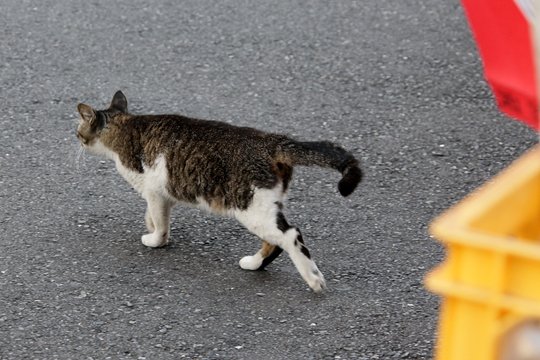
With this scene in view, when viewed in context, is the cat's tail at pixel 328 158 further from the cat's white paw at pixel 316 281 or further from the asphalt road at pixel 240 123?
the asphalt road at pixel 240 123

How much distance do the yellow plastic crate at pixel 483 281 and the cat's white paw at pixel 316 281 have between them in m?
2.24

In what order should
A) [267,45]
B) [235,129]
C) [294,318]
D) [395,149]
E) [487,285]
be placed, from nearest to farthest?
[487,285] < [294,318] < [235,129] < [395,149] < [267,45]

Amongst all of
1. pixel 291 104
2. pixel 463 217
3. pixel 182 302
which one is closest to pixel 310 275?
pixel 182 302

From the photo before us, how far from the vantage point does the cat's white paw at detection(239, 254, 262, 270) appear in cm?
408

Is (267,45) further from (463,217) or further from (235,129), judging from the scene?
(463,217)

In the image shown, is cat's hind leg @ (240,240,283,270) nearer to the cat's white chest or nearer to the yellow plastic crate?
the cat's white chest

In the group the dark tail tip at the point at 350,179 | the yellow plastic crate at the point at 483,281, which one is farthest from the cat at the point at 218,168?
the yellow plastic crate at the point at 483,281

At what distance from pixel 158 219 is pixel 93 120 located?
56cm

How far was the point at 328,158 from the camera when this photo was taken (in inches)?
148

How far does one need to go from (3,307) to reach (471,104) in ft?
9.79

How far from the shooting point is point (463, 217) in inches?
62.5

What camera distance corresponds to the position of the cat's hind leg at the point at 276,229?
384 cm

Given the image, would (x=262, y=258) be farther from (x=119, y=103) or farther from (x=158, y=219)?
(x=119, y=103)

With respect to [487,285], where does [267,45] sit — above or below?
below
